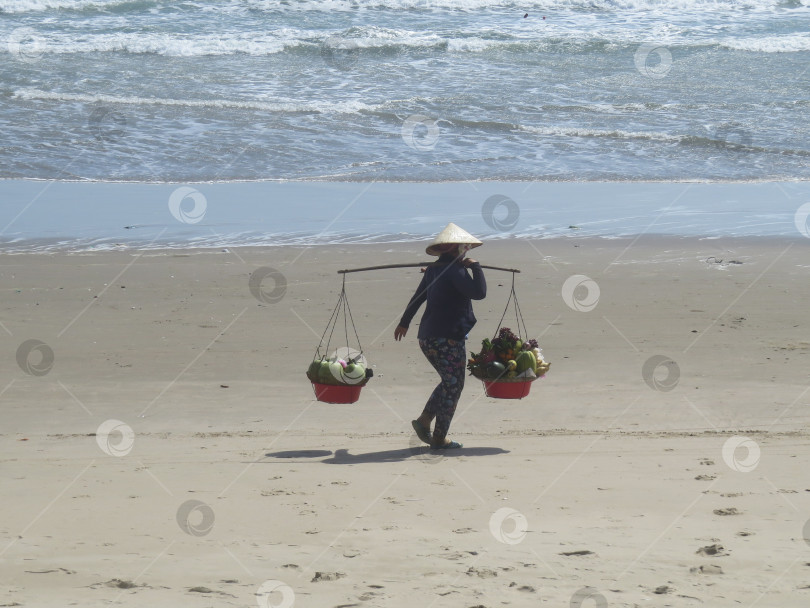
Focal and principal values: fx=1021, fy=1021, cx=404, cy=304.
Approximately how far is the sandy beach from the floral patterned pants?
11.3 inches

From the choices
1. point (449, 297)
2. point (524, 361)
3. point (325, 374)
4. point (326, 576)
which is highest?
point (449, 297)

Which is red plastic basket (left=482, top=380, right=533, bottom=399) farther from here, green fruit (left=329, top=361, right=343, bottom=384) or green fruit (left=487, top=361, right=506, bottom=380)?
green fruit (left=329, top=361, right=343, bottom=384)

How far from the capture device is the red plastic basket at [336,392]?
21.4 ft

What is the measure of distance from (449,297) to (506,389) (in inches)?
30.4

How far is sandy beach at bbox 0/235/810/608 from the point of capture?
14.3ft

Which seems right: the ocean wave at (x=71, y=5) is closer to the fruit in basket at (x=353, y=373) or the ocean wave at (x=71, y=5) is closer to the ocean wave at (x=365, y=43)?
the ocean wave at (x=365, y=43)

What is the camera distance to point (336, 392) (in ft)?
21.5

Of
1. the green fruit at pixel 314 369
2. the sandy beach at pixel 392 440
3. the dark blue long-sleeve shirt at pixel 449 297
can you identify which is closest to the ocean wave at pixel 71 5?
the sandy beach at pixel 392 440

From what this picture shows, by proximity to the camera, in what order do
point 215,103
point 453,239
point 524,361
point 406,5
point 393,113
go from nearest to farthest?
point 453,239 < point 524,361 < point 393,113 < point 215,103 < point 406,5

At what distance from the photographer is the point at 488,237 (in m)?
12.3

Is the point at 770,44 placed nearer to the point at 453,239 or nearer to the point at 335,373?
the point at 453,239

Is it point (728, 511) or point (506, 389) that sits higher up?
point (506, 389)

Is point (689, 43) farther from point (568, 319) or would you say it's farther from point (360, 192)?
point (568, 319)

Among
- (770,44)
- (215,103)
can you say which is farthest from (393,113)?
(770,44)
